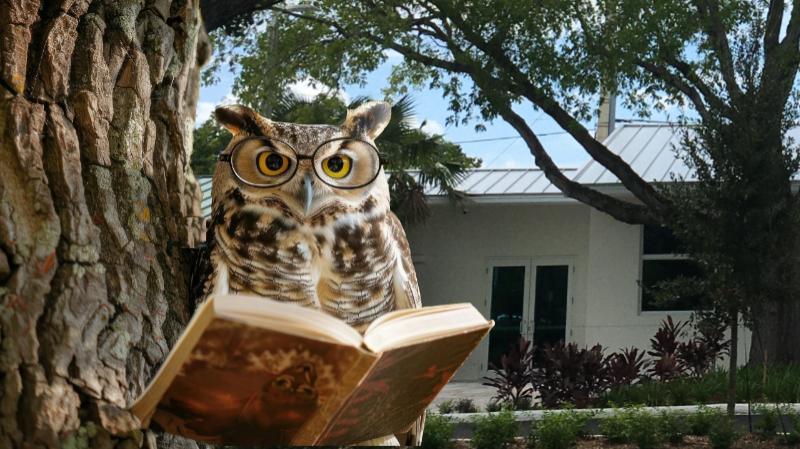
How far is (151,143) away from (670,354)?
28.5 feet

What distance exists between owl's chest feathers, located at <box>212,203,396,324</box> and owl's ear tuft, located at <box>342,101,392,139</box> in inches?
5.2

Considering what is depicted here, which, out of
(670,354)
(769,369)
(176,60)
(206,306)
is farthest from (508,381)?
(206,306)

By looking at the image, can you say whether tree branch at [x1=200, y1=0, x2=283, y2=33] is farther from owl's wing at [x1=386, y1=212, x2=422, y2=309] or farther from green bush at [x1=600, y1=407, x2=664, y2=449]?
green bush at [x1=600, y1=407, x2=664, y2=449]

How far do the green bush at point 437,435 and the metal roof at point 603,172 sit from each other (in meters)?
5.05

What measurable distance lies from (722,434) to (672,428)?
1.40 ft

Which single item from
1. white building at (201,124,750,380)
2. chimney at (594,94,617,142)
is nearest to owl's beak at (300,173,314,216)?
white building at (201,124,750,380)

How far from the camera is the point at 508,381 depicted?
30.0ft

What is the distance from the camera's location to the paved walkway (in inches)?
388

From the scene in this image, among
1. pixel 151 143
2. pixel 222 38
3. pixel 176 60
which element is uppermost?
pixel 222 38

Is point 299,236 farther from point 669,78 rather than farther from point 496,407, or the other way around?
point 669,78

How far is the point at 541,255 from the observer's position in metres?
12.5

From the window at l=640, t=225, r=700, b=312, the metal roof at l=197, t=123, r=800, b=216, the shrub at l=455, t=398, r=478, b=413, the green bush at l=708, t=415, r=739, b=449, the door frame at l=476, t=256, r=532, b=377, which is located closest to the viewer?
the green bush at l=708, t=415, r=739, b=449

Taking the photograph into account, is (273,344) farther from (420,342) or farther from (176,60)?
(176,60)

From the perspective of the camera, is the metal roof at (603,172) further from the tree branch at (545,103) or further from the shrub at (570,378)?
the shrub at (570,378)
